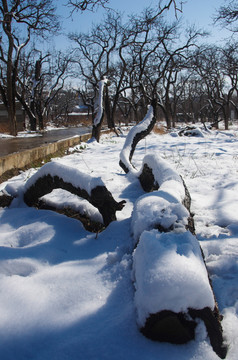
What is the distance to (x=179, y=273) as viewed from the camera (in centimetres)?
109

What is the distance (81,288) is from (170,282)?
62 cm

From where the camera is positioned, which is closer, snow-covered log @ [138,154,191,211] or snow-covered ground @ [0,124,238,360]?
snow-covered ground @ [0,124,238,360]

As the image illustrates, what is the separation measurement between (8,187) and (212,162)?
14.3ft

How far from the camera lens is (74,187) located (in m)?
2.29

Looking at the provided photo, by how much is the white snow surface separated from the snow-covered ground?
14 cm

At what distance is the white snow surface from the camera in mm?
1042

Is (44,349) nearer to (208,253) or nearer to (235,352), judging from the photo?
(235,352)

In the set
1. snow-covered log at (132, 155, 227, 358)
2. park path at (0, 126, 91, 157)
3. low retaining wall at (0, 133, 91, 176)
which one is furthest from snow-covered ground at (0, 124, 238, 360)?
park path at (0, 126, 91, 157)

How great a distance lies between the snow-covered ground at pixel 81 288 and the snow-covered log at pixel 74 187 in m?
0.14

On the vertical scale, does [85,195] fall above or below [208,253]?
above

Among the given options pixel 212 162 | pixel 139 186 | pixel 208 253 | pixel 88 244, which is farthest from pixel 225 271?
pixel 212 162

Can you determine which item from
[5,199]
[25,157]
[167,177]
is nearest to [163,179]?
[167,177]

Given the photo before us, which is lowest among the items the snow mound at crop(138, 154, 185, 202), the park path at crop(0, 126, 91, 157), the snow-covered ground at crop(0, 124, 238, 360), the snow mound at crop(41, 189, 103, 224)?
the snow-covered ground at crop(0, 124, 238, 360)

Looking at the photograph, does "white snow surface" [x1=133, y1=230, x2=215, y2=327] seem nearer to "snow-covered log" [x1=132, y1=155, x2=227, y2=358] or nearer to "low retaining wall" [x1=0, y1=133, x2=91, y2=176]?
"snow-covered log" [x1=132, y1=155, x2=227, y2=358]
